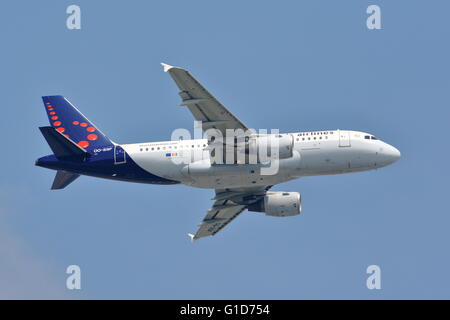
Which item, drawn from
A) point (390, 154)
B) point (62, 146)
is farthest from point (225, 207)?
point (62, 146)

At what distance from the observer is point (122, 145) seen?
73.1 metres

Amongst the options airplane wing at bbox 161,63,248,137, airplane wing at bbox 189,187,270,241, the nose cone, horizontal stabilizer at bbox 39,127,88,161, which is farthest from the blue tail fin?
the nose cone

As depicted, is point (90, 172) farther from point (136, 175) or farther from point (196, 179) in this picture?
point (196, 179)

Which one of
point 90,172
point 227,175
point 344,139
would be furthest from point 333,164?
point 90,172

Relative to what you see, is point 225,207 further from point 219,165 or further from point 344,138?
point 344,138

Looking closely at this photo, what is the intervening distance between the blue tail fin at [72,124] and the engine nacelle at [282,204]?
14826mm

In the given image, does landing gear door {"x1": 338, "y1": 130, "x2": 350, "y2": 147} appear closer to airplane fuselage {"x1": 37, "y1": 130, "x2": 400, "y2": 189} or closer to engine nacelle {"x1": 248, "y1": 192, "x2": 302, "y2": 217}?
airplane fuselage {"x1": 37, "y1": 130, "x2": 400, "y2": 189}

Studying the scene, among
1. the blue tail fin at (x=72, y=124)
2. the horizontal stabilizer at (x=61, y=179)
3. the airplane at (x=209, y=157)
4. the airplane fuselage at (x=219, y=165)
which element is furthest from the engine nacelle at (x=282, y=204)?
the horizontal stabilizer at (x=61, y=179)

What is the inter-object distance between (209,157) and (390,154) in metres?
15.0

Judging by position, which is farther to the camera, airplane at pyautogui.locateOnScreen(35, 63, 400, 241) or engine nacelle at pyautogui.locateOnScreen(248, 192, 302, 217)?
engine nacelle at pyautogui.locateOnScreen(248, 192, 302, 217)

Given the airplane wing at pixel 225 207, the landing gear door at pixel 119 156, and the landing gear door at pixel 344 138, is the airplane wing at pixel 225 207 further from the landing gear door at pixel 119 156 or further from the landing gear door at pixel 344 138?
the landing gear door at pixel 119 156

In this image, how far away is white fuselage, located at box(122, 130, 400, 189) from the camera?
232 feet

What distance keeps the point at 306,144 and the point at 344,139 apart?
3.22 metres

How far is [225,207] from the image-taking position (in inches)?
3132
